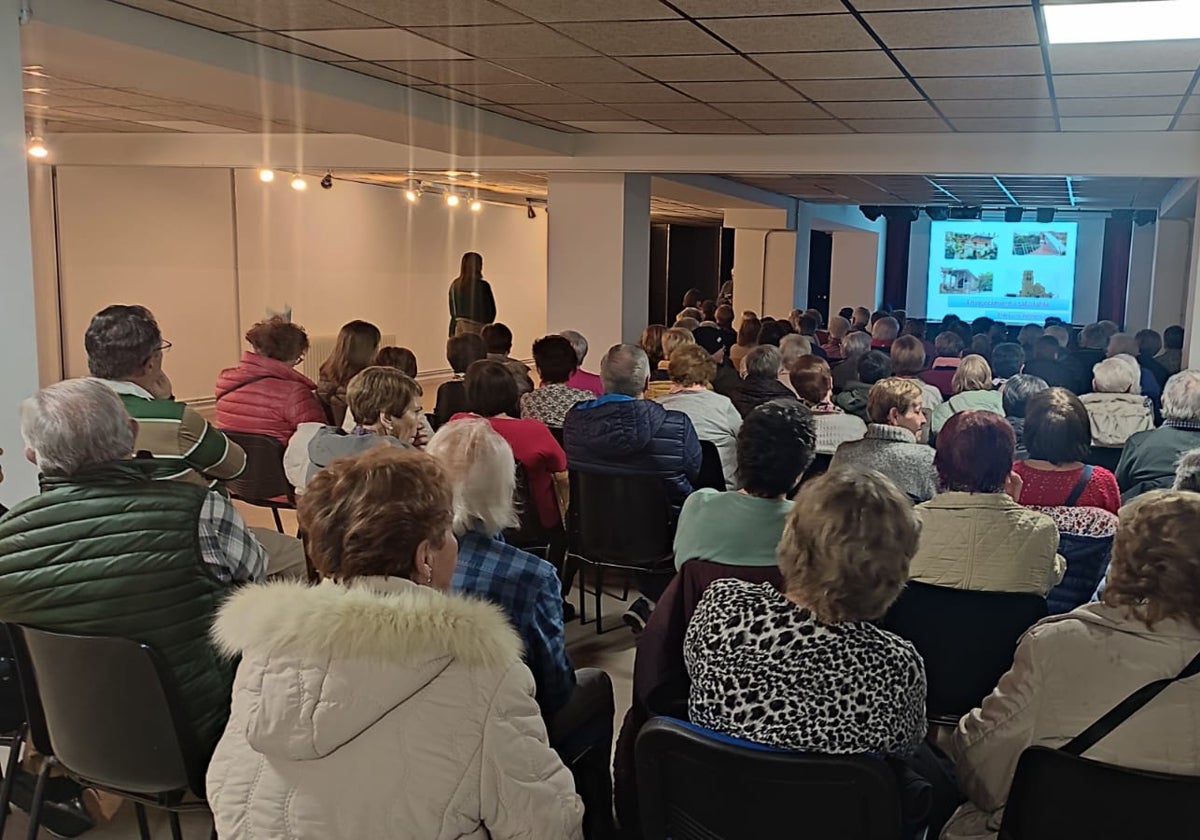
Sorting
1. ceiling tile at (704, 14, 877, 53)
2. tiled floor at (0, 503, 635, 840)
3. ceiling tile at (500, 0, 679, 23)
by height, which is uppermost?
ceiling tile at (704, 14, 877, 53)

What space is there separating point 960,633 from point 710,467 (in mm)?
2054

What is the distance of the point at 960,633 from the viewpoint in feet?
8.05

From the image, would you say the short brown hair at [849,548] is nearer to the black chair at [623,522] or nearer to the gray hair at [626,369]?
the black chair at [623,522]

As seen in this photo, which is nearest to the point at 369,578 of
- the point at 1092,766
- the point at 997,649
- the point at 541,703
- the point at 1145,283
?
the point at 541,703

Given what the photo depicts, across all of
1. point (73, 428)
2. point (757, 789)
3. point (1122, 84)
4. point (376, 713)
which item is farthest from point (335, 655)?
point (1122, 84)

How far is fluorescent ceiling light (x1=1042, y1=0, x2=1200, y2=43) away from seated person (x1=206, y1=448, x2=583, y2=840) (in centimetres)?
284

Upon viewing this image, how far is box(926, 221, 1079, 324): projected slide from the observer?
17.6 metres

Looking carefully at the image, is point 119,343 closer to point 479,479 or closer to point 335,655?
point 479,479

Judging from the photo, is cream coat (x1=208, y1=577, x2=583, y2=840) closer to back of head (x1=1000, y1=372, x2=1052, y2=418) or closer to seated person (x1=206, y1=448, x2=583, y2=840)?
seated person (x1=206, y1=448, x2=583, y2=840)

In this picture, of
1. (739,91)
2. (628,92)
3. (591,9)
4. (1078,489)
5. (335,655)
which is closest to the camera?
(335,655)

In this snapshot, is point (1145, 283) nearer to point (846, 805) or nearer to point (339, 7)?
point (339, 7)

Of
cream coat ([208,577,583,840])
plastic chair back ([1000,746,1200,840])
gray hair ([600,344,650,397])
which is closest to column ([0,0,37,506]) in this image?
cream coat ([208,577,583,840])

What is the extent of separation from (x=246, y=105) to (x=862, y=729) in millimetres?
4633

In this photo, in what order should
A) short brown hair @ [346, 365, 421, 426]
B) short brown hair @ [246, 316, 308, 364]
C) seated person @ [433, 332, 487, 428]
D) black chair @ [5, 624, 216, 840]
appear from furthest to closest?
seated person @ [433, 332, 487, 428] < short brown hair @ [246, 316, 308, 364] < short brown hair @ [346, 365, 421, 426] < black chair @ [5, 624, 216, 840]
